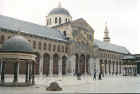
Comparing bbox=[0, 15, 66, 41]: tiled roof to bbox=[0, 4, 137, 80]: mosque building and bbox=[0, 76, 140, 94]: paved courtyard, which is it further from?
bbox=[0, 76, 140, 94]: paved courtyard

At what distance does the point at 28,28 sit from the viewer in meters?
56.2

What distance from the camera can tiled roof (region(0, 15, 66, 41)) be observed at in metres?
51.0

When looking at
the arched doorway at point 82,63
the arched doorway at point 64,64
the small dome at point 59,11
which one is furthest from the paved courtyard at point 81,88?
the small dome at point 59,11

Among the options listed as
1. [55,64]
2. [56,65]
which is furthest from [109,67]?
[55,64]

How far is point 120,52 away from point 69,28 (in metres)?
42.4

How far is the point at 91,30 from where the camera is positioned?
7288 centimetres

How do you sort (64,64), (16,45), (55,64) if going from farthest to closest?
(64,64) → (55,64) → (16,45)

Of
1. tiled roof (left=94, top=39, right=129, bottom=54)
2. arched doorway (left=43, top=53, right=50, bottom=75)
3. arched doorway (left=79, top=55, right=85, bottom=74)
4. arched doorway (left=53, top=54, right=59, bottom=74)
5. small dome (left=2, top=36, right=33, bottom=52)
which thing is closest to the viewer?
small dome (left=2, top=36, right=33, bottom=52)

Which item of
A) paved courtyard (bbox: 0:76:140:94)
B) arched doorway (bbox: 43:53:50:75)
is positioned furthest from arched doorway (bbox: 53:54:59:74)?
paved courtyard (bbox: 0:76:140:94)

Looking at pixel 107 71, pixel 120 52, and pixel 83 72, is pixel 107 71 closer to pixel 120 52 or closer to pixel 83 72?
pixel 120 52

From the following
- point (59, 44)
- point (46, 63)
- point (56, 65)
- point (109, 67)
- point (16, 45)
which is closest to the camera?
point (16, 45)

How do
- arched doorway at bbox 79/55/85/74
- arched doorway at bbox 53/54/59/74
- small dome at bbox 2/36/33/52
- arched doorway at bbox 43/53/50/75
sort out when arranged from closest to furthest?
small dome at bbox 2/36/33/52 → arched doorway at bbox 43/53/50/75 → arched doorway at bbox 53/54/59/74 → arched doorway at bbox 79/55/85/74

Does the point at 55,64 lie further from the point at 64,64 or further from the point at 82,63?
the point at 82,63

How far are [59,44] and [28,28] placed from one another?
417 inches
